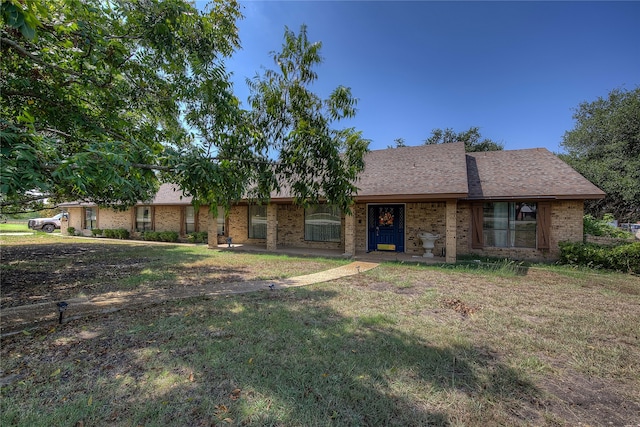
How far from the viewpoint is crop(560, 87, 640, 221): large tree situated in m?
18.1

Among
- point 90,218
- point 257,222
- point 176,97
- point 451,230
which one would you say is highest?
point 176,97

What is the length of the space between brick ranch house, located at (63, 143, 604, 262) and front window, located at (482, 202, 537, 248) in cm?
3

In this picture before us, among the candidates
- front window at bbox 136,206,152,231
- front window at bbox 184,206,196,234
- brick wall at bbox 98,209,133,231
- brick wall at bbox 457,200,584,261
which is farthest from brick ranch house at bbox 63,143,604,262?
brick wall at bbox 98,209,133,231

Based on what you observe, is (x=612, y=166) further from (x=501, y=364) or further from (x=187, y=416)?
(x=187, y=416)

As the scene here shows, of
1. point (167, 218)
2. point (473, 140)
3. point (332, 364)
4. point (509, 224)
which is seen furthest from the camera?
point (473, 140)

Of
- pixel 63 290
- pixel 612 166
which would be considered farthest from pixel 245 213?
pixel 612 166

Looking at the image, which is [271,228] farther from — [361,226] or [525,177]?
[525,177]

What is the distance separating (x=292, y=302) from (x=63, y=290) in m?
5.55

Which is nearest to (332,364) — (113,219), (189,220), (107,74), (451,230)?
(107,74)

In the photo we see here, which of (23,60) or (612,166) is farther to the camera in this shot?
(612,166)

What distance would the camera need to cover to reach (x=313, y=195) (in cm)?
415

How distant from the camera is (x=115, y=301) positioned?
555cm

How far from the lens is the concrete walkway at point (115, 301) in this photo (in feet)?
14.6

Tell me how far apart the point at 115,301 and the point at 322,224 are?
9418 mm
